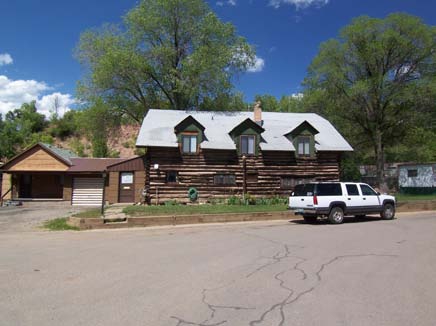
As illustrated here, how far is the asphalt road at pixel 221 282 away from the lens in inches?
200

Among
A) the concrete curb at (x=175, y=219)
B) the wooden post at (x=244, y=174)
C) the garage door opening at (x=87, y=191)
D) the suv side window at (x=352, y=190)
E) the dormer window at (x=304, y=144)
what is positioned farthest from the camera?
the garage door opening at (x=87, y=191)

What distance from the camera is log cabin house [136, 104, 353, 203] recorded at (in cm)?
2648

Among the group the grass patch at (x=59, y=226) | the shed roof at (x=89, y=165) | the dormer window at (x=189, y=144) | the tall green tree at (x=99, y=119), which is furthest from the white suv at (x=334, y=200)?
the tall green tree at (x=99, y=119)

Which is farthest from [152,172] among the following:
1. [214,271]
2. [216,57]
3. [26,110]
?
[26,110]

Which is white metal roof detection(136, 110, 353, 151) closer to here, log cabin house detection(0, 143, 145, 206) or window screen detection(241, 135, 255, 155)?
window screen detection(241, 135, 255, 155)

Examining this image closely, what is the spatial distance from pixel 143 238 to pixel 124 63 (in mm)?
25532

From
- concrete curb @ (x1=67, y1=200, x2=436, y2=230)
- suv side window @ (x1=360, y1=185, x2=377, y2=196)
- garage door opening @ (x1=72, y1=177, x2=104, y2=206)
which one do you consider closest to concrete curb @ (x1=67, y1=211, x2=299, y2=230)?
concrete curb @ (x1=67, y1=200, x2=436, y2=230)

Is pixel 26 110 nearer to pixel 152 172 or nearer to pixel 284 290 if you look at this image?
pixel 152 172

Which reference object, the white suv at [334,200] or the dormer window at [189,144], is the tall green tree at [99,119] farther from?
the white suv at [334,200]

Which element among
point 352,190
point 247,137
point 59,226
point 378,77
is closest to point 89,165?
point 247,137

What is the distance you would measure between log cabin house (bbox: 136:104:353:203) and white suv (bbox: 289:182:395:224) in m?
9.58

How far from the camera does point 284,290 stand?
6.33 metres

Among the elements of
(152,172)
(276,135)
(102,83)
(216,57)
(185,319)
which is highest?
(216,57)

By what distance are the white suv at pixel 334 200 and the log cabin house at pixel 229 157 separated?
9.58 metres
